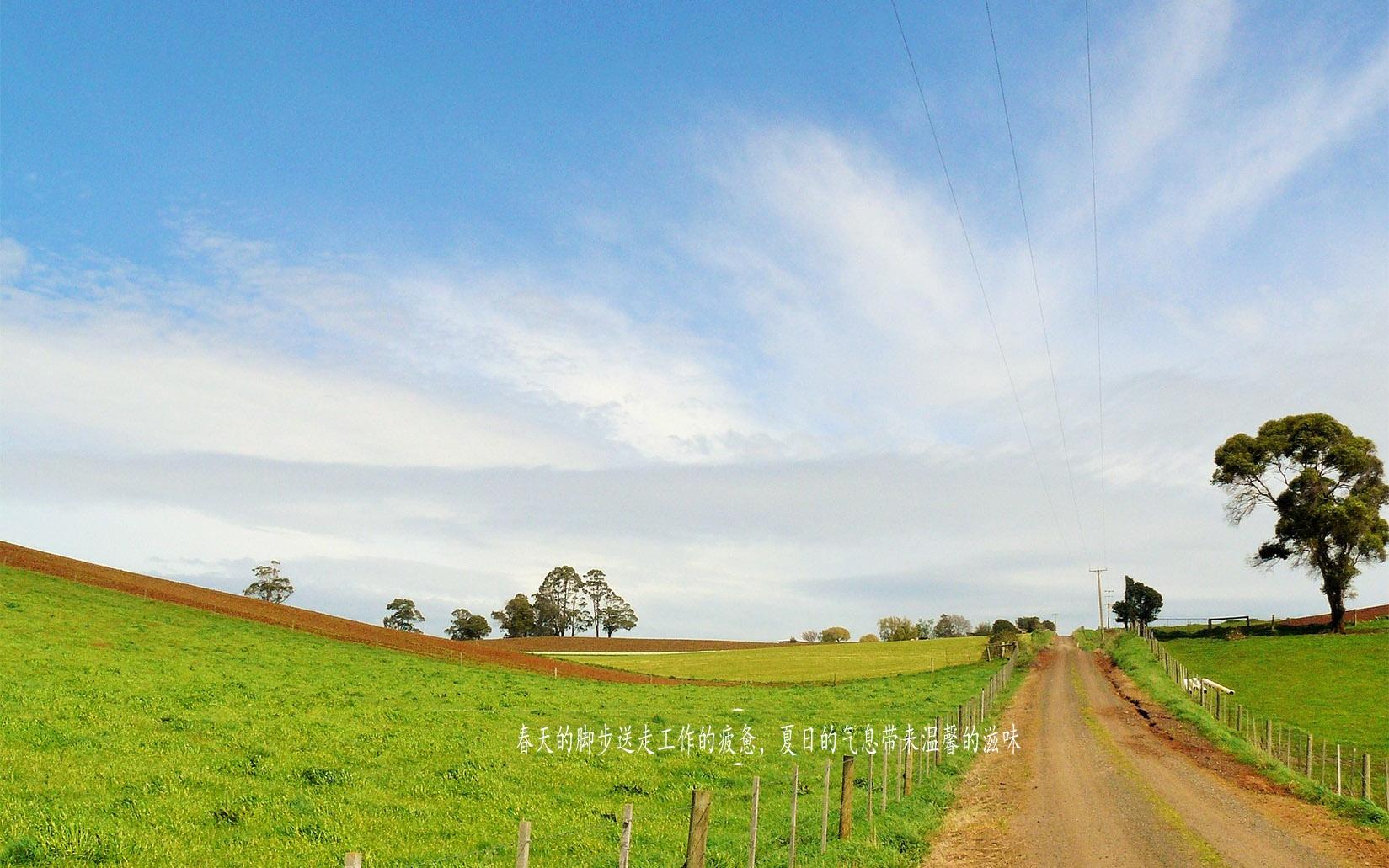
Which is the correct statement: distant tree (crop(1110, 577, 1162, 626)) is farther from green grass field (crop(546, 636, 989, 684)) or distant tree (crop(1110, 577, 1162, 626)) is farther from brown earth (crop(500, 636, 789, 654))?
brown earth (crop(500, 636, 789, 654))

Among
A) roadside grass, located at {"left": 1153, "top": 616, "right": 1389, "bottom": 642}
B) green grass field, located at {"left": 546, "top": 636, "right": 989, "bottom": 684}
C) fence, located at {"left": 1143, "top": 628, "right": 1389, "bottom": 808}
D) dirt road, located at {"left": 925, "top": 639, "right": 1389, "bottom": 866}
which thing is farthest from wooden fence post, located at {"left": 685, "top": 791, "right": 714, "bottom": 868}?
roadside grass, located at {"left": 1153, "top": 616, "right": 1389, "bottom": 642}

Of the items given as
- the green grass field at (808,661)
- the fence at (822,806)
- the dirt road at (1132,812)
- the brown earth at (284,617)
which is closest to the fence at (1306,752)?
the dirt road at (1132,812)

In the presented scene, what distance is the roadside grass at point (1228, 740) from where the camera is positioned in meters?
24.1

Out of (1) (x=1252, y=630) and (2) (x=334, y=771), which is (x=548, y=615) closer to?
(1) (x=1252, y=630)

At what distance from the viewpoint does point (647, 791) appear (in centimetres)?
2478

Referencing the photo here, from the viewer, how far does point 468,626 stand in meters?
156

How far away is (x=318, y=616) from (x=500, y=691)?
50573mm

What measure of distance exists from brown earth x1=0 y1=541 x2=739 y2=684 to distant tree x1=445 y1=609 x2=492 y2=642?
69495mm

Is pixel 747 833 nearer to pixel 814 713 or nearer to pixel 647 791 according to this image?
pixel 647 791

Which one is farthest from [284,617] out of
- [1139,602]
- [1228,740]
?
[1139,602]

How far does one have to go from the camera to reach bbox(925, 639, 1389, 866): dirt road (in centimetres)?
1981

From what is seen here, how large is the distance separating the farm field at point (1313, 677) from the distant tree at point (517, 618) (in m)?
115

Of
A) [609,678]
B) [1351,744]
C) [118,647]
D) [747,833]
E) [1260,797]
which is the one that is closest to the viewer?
[747,833]

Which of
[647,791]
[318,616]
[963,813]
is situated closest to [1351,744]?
[963,813]
